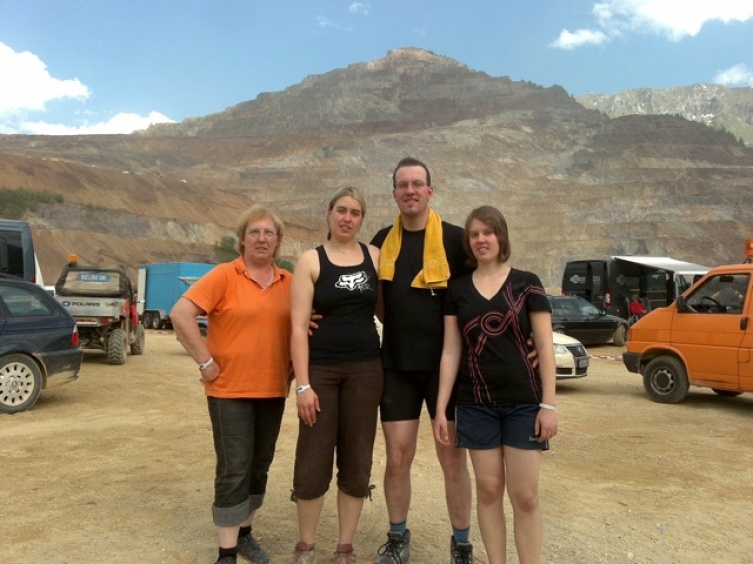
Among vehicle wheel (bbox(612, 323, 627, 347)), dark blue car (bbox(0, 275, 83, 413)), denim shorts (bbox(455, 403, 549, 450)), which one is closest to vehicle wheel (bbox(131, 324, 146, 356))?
dark blue car (bbox(0, 275, 83, 413))

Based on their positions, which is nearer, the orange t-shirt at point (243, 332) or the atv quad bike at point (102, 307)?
the orange t-shirt at point (243, 332)

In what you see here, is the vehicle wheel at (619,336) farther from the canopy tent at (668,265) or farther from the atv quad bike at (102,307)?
the atv quad bike at (102,307)

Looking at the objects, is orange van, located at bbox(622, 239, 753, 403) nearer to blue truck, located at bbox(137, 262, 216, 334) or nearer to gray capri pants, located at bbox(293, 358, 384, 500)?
gray capri pants, located at bbox(293, 358, 384, 500)

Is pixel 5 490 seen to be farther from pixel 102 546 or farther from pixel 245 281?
pixel 245 281

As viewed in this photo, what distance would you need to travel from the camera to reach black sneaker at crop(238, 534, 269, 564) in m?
3.62

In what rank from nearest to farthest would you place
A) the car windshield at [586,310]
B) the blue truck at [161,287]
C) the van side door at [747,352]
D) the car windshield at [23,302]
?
the car windshield at [23,302], the van side door at [747,352], the car windshield at [586,310], the blue truck at [161,287]

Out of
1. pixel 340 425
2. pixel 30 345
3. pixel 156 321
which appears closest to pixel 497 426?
pixel 340 425

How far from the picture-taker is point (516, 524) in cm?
311

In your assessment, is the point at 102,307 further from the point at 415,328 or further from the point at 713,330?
the point at 415,328

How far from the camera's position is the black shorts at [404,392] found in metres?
3.41

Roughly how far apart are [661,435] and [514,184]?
78.7m

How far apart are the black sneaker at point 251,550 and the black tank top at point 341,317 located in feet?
3.85

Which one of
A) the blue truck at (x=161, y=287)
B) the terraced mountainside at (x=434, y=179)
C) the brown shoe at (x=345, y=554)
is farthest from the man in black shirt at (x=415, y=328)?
the terraced mountainside at (x=434, y=179)

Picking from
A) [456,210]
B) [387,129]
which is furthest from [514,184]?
[387,129]
